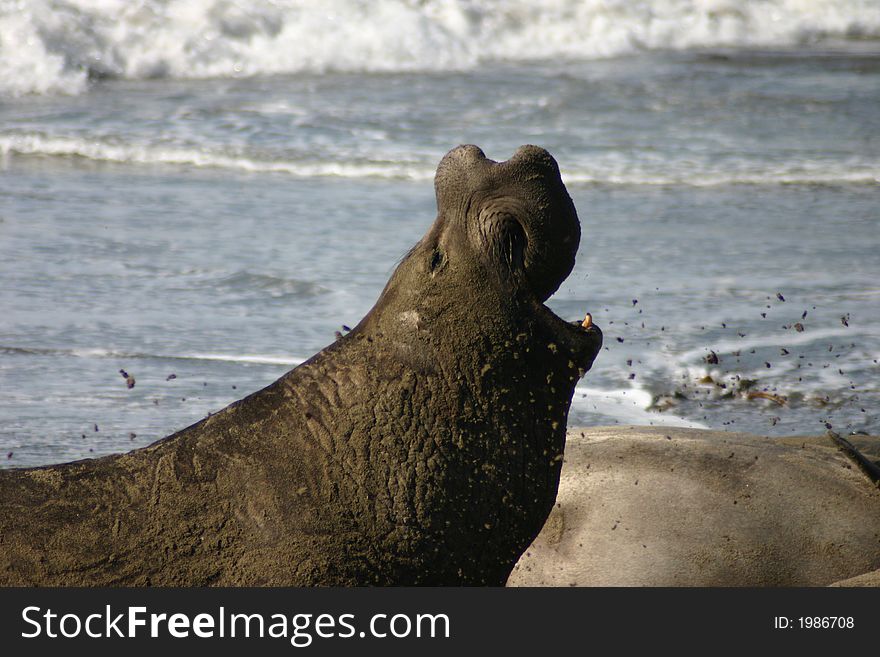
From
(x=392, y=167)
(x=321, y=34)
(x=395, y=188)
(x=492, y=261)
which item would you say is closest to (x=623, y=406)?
(x=492, y=261)

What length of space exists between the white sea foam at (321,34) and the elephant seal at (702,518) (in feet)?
34.8

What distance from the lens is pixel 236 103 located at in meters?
13.2

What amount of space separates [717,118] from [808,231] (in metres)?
3.91

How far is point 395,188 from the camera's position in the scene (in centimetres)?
1033

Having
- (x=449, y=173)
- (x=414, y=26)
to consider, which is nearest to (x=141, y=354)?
(x=449, y=173)

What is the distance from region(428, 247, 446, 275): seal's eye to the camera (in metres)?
3.16

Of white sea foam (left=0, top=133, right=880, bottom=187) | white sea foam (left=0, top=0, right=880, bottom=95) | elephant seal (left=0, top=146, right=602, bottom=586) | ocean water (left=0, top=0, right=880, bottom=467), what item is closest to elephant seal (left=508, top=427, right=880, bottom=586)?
elephant seal (left=0, top=146, right=602, bottom=586)

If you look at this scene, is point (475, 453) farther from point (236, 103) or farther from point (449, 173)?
point (236, 103)

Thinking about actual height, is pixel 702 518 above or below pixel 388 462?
below

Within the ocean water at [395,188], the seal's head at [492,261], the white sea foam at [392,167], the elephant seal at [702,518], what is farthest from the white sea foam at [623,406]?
the white sea foam at [392,167]

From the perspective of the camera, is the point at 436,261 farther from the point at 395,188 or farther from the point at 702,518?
the point at 395,188

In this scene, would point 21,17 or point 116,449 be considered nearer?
point 116,449

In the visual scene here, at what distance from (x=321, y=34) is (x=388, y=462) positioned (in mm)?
12902

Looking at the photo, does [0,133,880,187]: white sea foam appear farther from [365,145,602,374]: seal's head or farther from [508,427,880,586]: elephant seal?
[365,145,602,374]: seal's head
